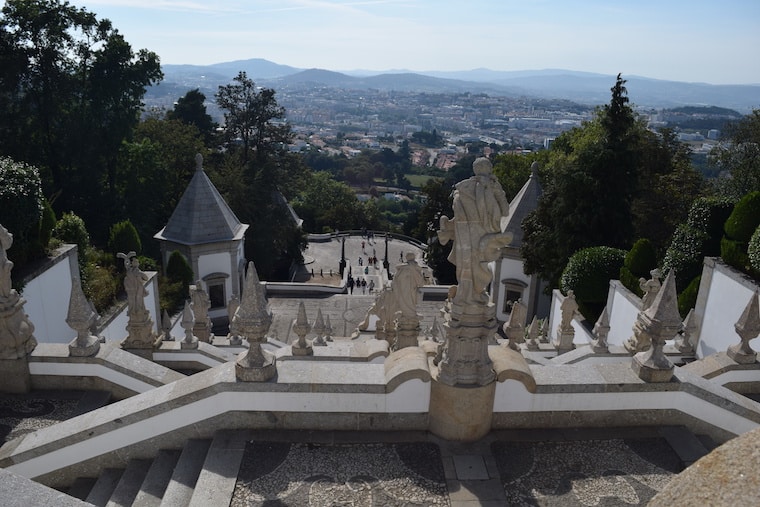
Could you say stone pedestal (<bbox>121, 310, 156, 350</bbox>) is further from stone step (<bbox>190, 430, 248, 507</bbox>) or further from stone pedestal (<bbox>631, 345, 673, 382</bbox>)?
stone pedestal (<bbox>631, 345, 673, 382</bbox>)

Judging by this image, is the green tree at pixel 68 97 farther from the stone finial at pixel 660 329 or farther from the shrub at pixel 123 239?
the stone finial at pixel 660 329

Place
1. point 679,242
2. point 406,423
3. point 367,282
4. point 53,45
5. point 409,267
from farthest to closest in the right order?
point 367,282
point 53,45
point 679,242
point 409,267
point 406,423

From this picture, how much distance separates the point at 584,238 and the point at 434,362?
16239 mm

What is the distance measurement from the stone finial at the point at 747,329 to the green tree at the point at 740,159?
17.3m

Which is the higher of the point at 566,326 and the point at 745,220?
the point at 745,220

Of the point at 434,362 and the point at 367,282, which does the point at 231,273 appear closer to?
the point at 367,282

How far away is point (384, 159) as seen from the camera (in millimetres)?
162875

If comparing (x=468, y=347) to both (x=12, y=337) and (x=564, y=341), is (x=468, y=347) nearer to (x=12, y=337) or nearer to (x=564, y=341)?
(x=12, y=337)

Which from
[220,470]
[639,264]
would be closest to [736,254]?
[639,264]

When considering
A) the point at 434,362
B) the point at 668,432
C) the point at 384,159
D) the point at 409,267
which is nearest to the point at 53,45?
the point at 409,267

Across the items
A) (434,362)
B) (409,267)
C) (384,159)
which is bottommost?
(384,159)

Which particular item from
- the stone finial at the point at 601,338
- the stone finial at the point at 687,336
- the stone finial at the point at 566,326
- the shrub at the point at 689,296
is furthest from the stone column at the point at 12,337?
the shrub at the point at 689,296

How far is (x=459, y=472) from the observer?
6.25 metres

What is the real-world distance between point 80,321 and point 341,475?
4424 mm
